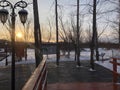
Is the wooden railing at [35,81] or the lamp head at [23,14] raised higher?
the lamp head at [23,14]

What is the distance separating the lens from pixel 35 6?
63.9 feet

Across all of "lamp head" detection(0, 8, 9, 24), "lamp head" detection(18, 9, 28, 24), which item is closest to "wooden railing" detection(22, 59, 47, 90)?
"lamp head" detection(18, 9, 28, 24)

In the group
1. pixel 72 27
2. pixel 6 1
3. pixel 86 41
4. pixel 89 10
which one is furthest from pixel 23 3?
pixel 86 41

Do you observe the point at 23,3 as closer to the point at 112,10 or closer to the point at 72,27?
the point at 112,10

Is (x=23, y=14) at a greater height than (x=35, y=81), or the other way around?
(x=23, y=14)

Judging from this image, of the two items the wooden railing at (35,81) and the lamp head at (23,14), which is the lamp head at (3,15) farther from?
the wooden railing at (35,81)

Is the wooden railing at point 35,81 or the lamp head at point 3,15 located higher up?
the lamp head at point 3,15

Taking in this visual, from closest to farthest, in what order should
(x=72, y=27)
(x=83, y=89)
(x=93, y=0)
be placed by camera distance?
1. (x=83, y=89)
2. (x=93, y=0)
3. (x=72, y=27)

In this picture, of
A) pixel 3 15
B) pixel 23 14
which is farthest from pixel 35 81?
pixel 3 15

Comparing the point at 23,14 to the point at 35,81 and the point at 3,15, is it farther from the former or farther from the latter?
the point at 35,81

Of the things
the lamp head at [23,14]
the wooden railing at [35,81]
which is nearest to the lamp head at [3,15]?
the lamp head at [23,14]

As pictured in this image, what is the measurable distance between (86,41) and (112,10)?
7550cm

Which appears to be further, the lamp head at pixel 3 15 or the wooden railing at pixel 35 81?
the lamp head at pixel 3 15

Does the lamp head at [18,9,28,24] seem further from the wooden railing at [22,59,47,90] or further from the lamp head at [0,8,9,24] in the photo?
the wooden railing at [22,59,47,90]
